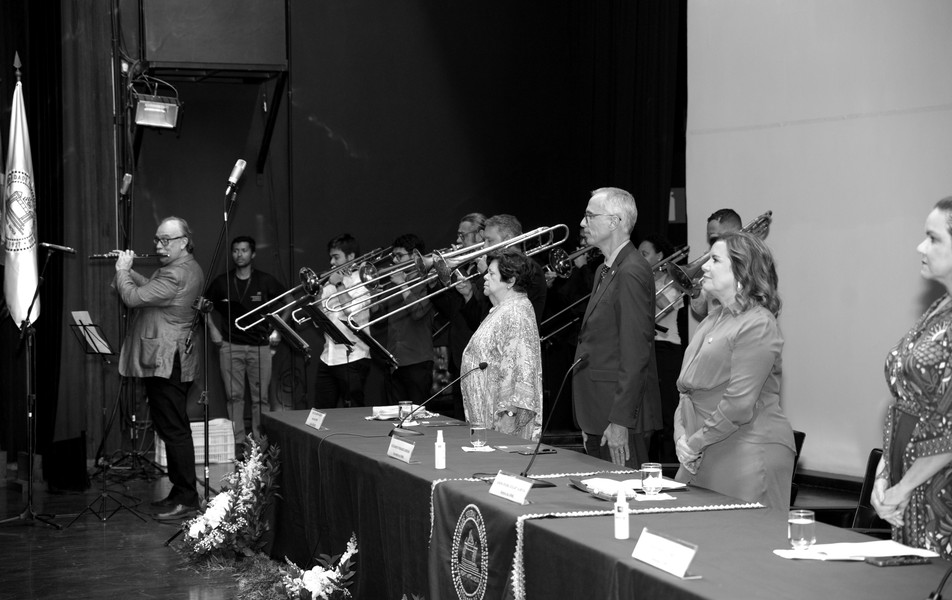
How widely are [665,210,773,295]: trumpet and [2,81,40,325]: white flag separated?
4006mm

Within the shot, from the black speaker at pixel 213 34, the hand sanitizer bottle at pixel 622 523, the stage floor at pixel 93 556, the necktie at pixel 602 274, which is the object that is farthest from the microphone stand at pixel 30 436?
the hand sanitizer bottle at pixel 622 523

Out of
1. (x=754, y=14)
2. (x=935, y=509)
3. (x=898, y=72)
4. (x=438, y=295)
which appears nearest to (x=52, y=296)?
(x=438, y=295)

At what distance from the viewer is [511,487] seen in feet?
9.45

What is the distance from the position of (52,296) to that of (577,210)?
14.9 ft

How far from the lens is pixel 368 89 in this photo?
9.46m

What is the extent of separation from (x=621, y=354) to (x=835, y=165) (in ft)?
8.04

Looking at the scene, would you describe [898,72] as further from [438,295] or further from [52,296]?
[52,296]

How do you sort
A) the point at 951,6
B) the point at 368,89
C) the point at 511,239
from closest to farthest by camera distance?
1. the point at 951,6
2. the point at 511,239
3. the point at 368,89

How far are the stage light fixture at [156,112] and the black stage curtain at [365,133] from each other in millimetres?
689

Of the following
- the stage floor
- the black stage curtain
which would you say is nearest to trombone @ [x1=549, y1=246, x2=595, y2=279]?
the black stage curtain

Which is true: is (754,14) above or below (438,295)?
above

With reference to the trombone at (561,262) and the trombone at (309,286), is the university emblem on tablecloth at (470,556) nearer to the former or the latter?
the trombone at (309,286)

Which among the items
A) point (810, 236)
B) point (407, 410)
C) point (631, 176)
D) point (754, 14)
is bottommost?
point (407, 410)

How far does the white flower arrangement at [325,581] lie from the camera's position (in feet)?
12.1
